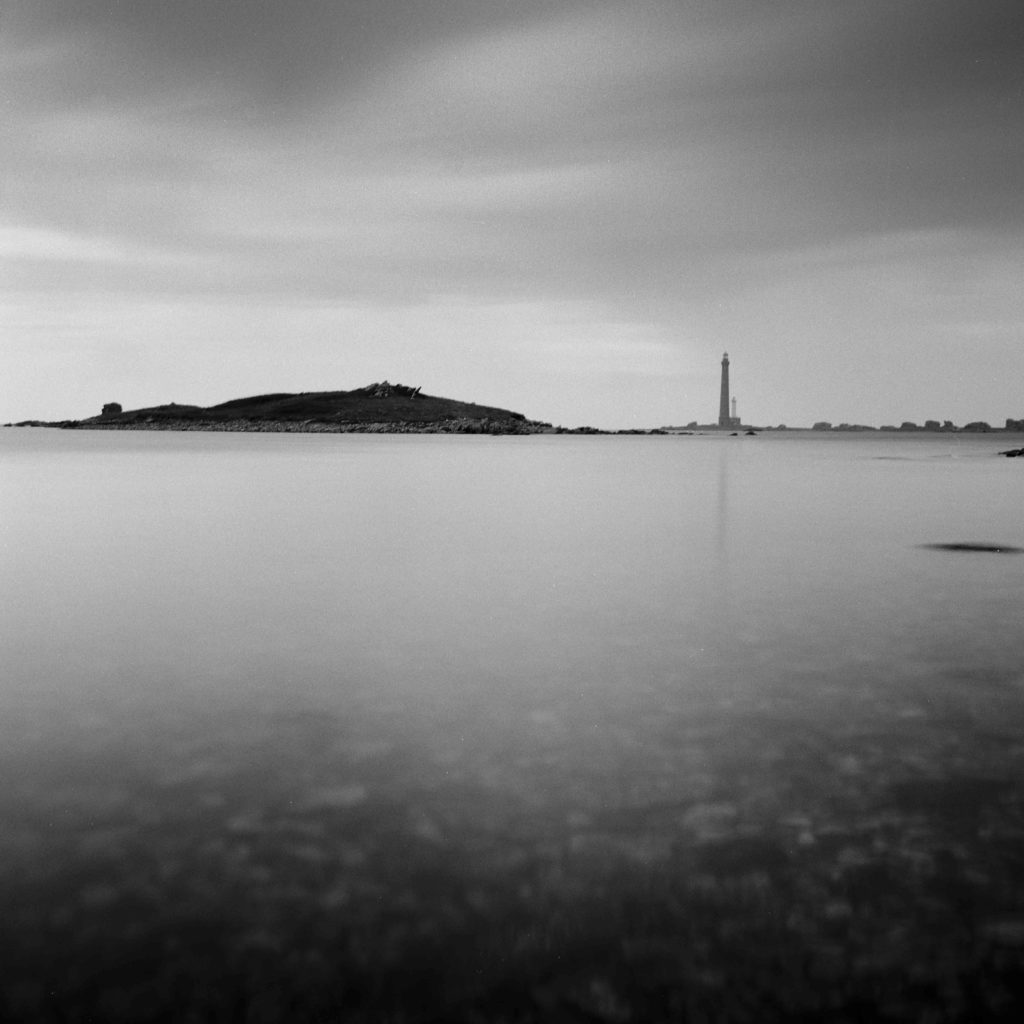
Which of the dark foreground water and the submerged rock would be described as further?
the submerged rock

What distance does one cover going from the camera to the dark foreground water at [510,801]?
15.3 feet

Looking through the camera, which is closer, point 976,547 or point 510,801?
point 510,801

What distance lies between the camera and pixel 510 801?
265 inches

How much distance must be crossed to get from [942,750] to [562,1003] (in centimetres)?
456

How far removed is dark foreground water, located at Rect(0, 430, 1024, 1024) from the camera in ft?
15.3

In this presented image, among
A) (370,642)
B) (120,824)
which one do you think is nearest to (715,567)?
(370,642)

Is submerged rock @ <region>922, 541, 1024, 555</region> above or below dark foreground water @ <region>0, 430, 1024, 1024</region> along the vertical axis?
below

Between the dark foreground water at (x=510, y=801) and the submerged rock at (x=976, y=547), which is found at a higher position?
the dark foreground water at (x=510, y=801)

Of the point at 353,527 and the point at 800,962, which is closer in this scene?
the point at 800,962

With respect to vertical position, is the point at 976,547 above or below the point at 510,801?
below

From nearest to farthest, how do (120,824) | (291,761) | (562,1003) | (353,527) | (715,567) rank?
(562,1003) < (120,824) < (291,761) < (715,567) < (353,527)

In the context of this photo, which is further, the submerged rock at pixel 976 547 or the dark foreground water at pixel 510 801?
the submerged rock at pixel 976 547

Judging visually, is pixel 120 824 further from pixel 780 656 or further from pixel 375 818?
pixel 780 656

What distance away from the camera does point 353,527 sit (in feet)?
85.1
